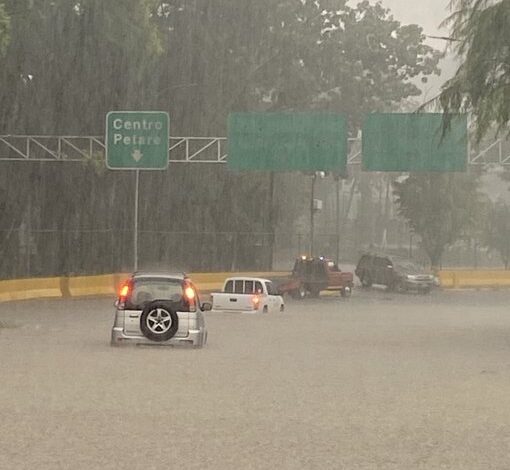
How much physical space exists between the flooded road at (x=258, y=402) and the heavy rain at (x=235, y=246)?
6cm

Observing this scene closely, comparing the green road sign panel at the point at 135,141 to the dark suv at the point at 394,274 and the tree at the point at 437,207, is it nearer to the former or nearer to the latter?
the dark suv at the point at 394,274

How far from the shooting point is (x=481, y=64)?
2791cm

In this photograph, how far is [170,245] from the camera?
7031 centimetres

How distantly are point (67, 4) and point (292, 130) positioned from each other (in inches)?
473

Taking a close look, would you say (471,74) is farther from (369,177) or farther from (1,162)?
(369,177)

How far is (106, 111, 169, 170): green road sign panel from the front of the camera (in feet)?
155

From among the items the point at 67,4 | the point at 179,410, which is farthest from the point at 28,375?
the point at 67,4

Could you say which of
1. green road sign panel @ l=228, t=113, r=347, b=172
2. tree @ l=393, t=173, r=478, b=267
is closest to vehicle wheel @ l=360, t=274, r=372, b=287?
tree @ l=393, t=173, r=478, b=267

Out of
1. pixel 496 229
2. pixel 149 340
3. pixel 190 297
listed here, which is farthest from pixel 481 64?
pixel 496 229

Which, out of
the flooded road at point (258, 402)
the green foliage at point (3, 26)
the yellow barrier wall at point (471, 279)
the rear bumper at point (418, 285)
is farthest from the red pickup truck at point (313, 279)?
the flooded road at point (258, 402)

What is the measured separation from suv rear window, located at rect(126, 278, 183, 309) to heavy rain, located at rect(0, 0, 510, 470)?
44 mm

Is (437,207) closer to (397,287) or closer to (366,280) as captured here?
(366,280)

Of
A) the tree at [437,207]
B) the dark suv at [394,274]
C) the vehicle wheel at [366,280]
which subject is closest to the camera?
the dark suv at [394,274]

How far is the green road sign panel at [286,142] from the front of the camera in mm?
46969
